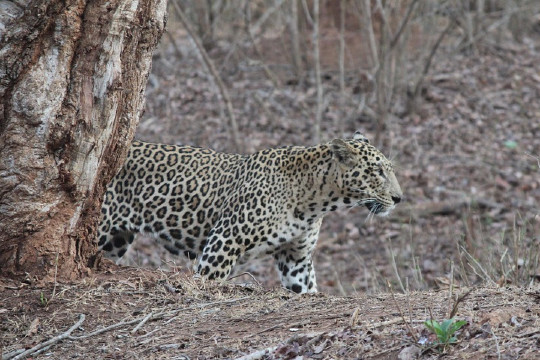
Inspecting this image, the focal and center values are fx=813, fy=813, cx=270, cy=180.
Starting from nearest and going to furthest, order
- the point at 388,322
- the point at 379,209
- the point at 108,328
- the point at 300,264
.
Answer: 1. the point at 388,322
2. the point at 108,328
3. the point at 379,209
4. the point at 300,264

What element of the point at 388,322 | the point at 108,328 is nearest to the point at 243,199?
the point at 108,328

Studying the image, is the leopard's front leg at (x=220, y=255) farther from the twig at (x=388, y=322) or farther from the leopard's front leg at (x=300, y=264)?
the twig at (x=388, y=322)

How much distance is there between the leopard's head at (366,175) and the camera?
861 centimetres

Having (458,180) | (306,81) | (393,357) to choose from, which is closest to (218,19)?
(306,81)

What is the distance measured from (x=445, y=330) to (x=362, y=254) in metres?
7.89

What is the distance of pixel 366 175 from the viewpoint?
8.62m

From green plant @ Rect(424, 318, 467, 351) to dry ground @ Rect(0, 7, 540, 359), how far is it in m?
0.07

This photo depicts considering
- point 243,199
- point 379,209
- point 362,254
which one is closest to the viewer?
point 379,209

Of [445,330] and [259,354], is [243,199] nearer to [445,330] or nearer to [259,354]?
[259,354]

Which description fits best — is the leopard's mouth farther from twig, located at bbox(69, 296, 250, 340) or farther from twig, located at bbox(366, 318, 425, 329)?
twig, located at bbox(366, 318, 425, 329)

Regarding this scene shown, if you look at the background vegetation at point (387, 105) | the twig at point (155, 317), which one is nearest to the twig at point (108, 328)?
the twig at point (155, 317)

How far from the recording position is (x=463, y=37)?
18.3 m

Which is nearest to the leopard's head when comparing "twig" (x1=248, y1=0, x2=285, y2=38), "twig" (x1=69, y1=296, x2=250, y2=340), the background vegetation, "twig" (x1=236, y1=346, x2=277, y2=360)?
the background vegetation

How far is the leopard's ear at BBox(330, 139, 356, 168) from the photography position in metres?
8.61
